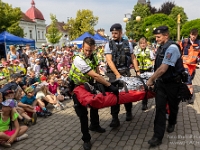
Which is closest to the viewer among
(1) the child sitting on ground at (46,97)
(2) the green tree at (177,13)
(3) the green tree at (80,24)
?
(1) the child sitting on ground at (46,97)

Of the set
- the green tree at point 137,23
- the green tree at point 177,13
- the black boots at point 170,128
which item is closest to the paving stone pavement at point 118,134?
the black boots at point 170,128

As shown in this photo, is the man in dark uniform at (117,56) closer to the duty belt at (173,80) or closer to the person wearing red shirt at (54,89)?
the duty belt at (173,80)

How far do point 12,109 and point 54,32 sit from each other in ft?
135

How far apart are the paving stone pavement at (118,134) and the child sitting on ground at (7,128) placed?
5.3 inches

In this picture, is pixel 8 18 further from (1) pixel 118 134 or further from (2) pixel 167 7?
(2) pixel 167 7

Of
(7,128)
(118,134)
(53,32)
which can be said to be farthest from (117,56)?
(53,32)

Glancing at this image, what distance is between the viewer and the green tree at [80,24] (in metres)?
35.8

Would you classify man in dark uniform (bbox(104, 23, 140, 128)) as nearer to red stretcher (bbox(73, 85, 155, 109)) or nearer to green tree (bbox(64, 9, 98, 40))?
red stretcher (bbox(73, 85, 155, 109))

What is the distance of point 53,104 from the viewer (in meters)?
6.78

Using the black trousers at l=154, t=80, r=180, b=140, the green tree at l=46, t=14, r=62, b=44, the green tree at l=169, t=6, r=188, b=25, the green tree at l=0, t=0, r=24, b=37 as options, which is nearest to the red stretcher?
the black trousers at l=154, t=80, r=180, b=140

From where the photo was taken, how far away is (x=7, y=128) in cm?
453

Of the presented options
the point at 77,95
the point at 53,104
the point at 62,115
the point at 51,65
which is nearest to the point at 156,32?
the point at 77,95

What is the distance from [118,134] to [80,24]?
33.6m

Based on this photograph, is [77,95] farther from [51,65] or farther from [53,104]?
[51,65]
